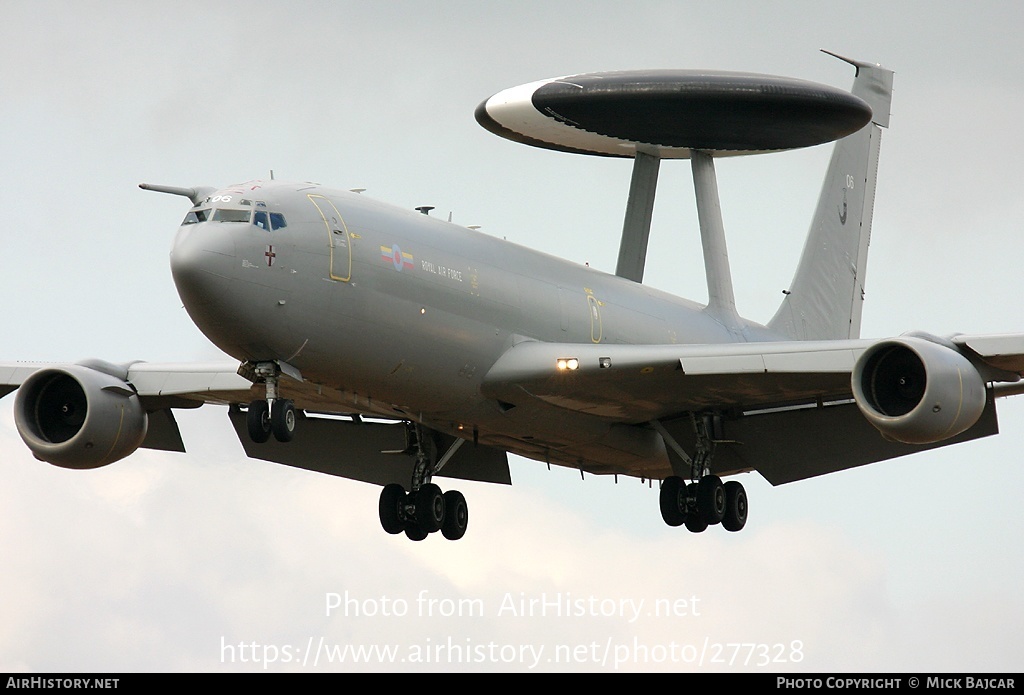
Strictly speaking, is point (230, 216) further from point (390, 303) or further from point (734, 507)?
point (734, 507)

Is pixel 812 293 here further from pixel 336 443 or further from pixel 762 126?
pixel 336 443

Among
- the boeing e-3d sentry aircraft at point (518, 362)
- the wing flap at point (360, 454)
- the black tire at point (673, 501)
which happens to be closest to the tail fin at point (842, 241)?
the boeing e-3d sentry aircraft at point (518, 362)

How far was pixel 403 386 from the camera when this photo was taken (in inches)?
1248

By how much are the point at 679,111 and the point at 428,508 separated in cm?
1143

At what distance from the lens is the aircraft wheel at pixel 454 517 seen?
121ft

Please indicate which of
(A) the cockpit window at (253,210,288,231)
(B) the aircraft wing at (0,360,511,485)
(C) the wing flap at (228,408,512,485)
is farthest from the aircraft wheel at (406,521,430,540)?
(A) the cockpit window at (253,210,288,231)

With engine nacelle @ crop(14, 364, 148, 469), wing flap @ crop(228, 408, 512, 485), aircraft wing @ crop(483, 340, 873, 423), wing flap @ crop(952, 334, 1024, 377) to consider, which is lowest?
wing flap @ crop(228, 408, 512, 485)

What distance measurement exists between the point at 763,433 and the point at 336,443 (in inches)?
361

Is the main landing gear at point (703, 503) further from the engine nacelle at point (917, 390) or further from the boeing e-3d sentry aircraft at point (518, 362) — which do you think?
the engine nacelle at point (917, 390)

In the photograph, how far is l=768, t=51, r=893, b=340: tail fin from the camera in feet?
155

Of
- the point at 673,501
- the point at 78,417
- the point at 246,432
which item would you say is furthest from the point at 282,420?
the point at 673,501

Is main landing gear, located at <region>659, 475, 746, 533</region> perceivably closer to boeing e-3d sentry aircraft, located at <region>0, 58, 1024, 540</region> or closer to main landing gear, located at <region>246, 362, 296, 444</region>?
boeing e-3d sentry aircraft, located at <region>0, 58, 1024, 540</region>

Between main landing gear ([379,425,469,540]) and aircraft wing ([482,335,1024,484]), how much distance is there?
3711mm
